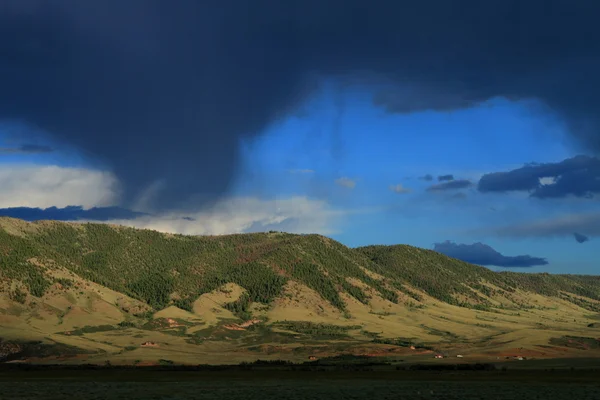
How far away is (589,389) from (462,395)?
93.3 feet

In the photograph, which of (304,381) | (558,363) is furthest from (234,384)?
(558,363)

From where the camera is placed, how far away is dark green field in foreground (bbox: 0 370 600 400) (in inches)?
4673

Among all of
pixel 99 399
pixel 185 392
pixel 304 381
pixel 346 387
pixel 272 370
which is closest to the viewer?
pixel 99 399

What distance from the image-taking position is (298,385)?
139 meters

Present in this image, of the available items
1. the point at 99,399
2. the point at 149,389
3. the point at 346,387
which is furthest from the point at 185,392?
the point at 346,387

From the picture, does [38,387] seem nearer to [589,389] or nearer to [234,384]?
[234,384]

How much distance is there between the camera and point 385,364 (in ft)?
656

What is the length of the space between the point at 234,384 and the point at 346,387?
23.9 metres

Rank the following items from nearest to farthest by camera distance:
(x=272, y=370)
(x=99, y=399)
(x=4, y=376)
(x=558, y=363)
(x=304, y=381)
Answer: (x=99, y=399) < (x=304, y=381) < (x=4, y=376) < (x=272, y=370) < (x=558, y=363)

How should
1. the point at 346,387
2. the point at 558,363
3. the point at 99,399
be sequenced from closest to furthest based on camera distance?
the point at 99,399 → the point at 346,387 → the point at 558,363

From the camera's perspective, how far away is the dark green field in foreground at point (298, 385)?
11869cm

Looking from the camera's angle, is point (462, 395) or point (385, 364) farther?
point (385, 364)

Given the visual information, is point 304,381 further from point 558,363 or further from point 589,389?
point 558,363

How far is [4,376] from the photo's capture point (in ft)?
550
